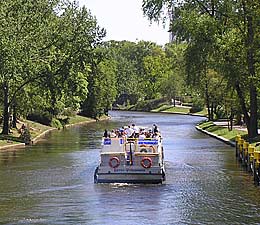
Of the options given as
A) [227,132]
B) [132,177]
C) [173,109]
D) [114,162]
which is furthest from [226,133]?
[173,109]

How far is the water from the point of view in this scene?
757 inches

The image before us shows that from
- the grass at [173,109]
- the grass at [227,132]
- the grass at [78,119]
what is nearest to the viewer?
the grass at [227,132]

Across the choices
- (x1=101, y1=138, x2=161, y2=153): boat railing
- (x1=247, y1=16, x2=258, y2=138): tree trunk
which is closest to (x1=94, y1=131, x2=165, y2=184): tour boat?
(x1=101, y1=138, x2=161, y2=153): boat railing

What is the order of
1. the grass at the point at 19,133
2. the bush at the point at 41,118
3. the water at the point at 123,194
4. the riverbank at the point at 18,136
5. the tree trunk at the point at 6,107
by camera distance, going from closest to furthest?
1. the water at the point at 123,194
2. the riverbank at the point at 18,136
3. the grass at the point at 19,133
4. the tree trunk at the point at 6,107
5. the bush at the point at 41,118

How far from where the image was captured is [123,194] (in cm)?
2316

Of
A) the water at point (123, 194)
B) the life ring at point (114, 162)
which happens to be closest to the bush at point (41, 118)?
the water at point (123, 194)

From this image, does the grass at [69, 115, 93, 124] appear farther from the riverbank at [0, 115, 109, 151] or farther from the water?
the water

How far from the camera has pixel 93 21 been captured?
5150cm

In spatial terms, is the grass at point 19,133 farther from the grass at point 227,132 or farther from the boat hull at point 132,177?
the boat hull at point 132,177

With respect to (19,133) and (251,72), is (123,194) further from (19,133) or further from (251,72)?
(19,133)

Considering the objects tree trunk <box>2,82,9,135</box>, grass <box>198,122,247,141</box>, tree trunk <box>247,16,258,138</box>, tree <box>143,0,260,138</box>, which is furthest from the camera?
grass <box>198,122,247,141</box>

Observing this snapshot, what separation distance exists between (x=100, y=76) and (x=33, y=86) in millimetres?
49400

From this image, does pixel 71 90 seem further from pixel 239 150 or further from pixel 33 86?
pixel 239 150

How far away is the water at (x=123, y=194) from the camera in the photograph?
63.1 feet
